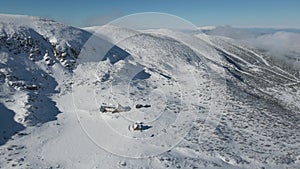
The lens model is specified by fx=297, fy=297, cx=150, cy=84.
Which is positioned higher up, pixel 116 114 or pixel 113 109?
pixel 113 109

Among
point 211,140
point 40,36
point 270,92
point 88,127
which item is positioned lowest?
point 270,92

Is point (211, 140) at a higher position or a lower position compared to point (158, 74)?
lower

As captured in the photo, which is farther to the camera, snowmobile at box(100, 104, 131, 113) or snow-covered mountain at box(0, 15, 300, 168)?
snowmobile at box(100, 104, 131, 113)

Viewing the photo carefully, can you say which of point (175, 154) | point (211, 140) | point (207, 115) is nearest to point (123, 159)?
point (175, 154)

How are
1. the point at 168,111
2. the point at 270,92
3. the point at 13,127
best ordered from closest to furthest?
1. the point at 13,127
2. the point at 168,111
3. the point at 270,92

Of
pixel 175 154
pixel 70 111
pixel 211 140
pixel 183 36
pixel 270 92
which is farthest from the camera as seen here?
pixel 183 36

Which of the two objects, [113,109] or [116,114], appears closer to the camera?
[116,114]

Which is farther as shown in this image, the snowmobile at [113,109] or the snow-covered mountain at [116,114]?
the snowmobile at [113,109]

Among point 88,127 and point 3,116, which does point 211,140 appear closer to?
point 88,127
